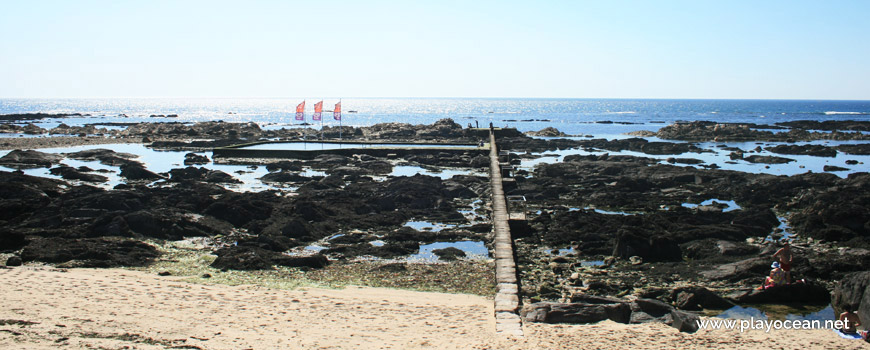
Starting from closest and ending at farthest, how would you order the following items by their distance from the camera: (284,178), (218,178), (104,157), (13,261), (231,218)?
1. (13,261)
2. (231,218)
3. (218,178)
4. (284,178)
5. (104,157)

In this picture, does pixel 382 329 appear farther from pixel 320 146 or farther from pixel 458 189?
pixel 320 146

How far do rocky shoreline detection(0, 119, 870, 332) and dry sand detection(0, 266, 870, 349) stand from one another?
1.36 metres

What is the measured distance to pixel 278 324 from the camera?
11.2 metres

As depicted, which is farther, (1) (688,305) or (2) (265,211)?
(2) (265,211)

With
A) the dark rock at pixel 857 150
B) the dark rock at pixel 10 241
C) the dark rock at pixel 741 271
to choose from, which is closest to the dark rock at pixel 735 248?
the dark rock at pixel 741 271

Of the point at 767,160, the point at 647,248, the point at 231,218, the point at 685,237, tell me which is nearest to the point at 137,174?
the point at 231,218

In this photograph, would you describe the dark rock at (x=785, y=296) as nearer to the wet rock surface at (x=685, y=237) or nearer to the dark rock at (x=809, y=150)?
the wet rock surface at (x=685, y=237)

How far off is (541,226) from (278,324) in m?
12.3

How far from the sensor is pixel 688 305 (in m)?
13.0

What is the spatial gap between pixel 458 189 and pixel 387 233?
8.40 metres

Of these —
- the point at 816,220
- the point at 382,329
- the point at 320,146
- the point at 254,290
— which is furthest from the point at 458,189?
the point at 320,146

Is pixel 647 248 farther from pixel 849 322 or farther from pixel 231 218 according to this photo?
pixel 231 218

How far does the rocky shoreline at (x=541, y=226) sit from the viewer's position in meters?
15.1

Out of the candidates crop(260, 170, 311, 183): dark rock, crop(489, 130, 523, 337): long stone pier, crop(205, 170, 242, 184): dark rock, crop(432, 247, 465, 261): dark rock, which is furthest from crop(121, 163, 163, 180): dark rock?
crop(432, 247, 465, 261): dark rock
